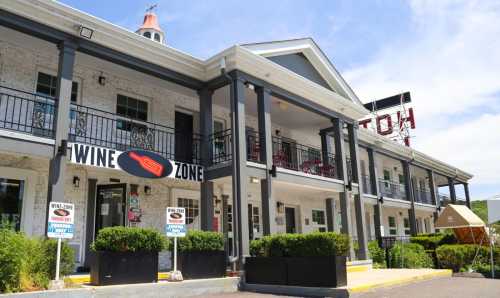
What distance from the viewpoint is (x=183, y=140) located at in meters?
13.2

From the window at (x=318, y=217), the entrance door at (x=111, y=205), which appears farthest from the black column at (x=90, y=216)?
the window at (x=318, y=217)

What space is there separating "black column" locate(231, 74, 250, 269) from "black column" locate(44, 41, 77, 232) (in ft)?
13.5

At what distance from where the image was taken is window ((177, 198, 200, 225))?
42.8 ft

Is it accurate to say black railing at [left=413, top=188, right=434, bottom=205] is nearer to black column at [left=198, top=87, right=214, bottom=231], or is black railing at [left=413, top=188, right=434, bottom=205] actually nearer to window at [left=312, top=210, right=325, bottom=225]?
window at [left=312, top=210, right=325, bottom=225]

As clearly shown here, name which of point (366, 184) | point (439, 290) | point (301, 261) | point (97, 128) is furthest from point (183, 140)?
point (366, 184)

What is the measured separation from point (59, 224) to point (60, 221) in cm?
7

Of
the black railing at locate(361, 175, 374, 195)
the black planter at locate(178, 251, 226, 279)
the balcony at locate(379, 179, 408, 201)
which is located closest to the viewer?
the black planter at locate(178, 251, 226, 279)

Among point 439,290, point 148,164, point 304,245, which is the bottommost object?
point 439,290

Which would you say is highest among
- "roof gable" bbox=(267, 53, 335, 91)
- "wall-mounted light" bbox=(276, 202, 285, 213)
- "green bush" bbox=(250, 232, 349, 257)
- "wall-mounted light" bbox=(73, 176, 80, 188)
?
"roof gable" bbox=(267, 53, 335, 91)

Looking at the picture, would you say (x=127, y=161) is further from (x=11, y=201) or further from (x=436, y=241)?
(x=436, y=241)

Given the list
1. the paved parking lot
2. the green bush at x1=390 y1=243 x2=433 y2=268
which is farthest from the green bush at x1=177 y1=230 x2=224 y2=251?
the green bush at x1=390 y1=243 x2=433 y2=268

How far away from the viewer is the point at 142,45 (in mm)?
10492

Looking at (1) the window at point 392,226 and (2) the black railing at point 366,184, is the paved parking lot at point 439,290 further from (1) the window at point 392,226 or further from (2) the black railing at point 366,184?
(1) the window at point 392,226

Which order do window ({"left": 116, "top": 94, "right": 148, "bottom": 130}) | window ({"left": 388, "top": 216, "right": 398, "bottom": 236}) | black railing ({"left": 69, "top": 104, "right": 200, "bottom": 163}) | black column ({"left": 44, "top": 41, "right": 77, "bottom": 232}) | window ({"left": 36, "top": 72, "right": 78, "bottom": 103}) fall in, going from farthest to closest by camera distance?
window ({"left": 388, "top": 216, "right": 398, "bottom": 236}), window ({"left": 116, "top": 94, "right": 148, "bottom": 130}), black railing ({"left": 69, "top": 104, "right": 200, "bottom": 163}), window ({"left": 36, "top": 72, "right": 78, "bottom": 103}), black column ({"left": 44, "top": 41, "right": 77, "bottom": 232})
